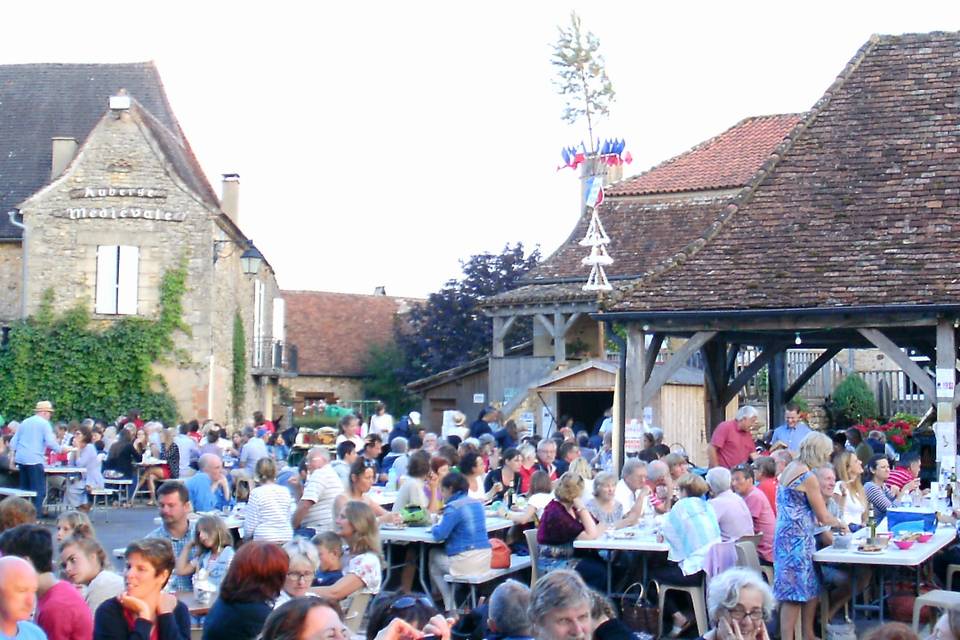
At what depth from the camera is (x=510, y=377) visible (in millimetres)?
31797

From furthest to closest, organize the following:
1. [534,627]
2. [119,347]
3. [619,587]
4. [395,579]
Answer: [119,347], [395,579], [619,587], [534,627]

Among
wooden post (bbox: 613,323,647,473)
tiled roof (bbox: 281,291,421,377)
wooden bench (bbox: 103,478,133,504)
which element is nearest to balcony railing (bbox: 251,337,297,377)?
tiled roof (bbox: 281,291,421,377)

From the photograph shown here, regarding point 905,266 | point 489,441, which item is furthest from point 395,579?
point 905,266

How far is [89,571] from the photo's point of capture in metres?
7.18

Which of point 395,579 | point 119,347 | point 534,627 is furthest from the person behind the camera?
point 119,347

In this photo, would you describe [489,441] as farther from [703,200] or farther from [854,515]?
[703,200]

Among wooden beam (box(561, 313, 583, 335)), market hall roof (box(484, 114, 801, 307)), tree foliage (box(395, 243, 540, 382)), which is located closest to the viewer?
wooden beam (box(561, 313, 583, 335))

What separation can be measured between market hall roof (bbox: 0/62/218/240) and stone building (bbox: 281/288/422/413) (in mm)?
14201

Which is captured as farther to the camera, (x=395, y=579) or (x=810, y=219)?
(x=810, y=219)

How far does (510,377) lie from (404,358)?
14.8 m

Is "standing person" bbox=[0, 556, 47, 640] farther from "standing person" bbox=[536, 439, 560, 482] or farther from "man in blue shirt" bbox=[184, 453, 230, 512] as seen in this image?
"standing person" bbox=[536, 439, 560, 482]

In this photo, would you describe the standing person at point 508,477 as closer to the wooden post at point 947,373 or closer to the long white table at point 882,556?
the long white table at point 882,556

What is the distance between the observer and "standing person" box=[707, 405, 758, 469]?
14.6m

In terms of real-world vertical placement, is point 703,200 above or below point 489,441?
above
